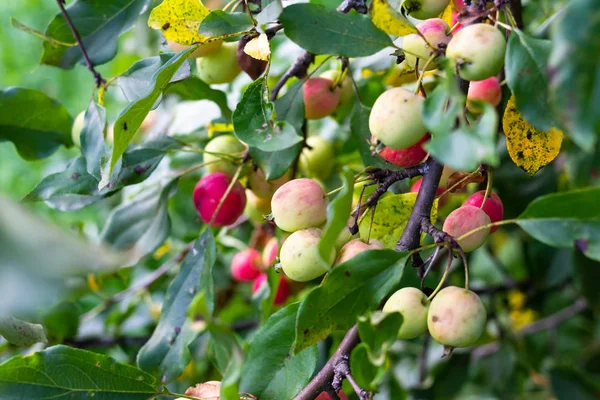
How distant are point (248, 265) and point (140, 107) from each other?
599 mm

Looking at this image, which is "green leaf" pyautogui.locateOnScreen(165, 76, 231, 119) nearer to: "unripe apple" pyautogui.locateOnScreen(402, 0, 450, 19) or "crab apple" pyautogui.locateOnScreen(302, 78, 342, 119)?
"crab apple" pyautogui.locateOnScreen(302, 78, 342, 119)

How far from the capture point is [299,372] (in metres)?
0.64

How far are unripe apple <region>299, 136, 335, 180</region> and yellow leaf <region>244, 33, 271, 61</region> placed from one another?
37 centimetres

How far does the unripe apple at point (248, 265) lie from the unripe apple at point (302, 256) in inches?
22.5

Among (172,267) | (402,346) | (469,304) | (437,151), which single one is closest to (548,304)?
(402,346)

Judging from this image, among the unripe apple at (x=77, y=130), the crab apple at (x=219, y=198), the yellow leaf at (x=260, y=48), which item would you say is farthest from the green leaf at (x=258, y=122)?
the unripe apple at (x=77, y=130)

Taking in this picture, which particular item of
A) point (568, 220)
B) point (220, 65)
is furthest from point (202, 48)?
point (568, 220)

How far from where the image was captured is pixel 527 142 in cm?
63

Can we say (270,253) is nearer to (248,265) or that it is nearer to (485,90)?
(248,265)

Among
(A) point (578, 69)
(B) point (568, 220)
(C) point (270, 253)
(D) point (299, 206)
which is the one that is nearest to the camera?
(A) point (578, 69)

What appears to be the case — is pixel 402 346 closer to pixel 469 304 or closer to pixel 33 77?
pixel 469 304

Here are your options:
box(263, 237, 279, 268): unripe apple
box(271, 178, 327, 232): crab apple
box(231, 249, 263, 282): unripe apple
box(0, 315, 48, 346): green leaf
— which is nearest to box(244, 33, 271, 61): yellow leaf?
box(271, 178, 327, 232): crab apple

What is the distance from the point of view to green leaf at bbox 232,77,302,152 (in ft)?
2.08

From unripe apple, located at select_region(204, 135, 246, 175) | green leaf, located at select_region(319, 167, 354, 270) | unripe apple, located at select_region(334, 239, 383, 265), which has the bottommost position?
unripe apple, located at select_region(204, 135, 246, 175)
